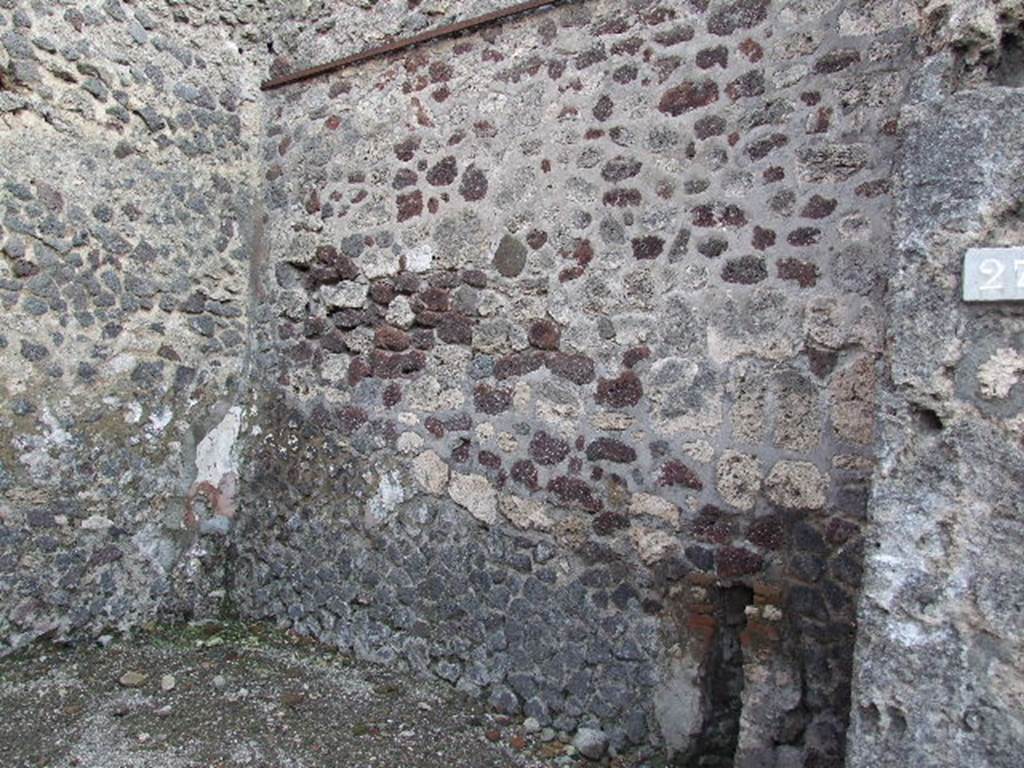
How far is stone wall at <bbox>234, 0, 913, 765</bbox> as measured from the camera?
9.80ft

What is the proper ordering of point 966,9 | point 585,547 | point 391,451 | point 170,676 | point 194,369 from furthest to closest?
point 194,369
point 391,451
point 170,676
point 585,547
point 966,9

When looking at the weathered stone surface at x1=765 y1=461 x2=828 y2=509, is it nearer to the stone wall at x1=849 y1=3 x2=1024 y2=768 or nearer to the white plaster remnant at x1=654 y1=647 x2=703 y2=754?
the white plaster remnant at x1=654 y1=647 x2=703 y2=754

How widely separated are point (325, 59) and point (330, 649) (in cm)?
290

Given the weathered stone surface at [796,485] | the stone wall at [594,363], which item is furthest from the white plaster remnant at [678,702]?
the weathered stone surface at [796,485]

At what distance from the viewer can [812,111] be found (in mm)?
3074

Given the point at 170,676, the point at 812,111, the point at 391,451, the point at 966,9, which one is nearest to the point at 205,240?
the point at 391,451

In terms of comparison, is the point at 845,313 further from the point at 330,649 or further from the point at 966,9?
the point at 330,649

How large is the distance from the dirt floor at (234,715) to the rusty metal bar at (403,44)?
282 cm

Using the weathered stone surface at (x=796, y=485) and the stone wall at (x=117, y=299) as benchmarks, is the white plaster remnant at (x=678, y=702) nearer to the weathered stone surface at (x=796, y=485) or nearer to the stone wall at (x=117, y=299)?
the weathered stone surface at (x=796, y=485)

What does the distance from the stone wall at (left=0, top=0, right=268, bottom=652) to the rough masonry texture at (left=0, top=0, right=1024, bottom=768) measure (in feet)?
Result: 0.05

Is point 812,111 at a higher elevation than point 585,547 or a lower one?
higher

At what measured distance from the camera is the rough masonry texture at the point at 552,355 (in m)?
2.03

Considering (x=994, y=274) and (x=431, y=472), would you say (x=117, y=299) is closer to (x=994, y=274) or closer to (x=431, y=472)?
(x=431, y=472)

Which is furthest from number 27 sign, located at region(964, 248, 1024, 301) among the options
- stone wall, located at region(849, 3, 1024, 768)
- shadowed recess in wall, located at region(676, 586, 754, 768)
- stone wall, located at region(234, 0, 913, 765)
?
shadowed recess in wall, located at region(676, 586, 754, 768)
